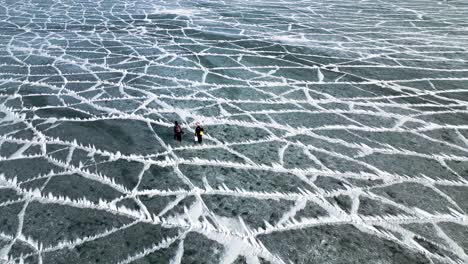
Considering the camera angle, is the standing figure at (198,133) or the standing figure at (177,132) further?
the standing figure at (177,132)

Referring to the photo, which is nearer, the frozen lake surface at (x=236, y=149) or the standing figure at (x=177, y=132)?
the frozen lake surface at (x=236, y=149)

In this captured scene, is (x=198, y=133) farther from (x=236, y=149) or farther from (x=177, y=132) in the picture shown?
(x=236, y=149)

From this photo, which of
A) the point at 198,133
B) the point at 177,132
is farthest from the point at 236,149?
the point at 177,132

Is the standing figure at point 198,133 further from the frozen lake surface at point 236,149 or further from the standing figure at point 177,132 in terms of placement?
the standing figure at point 177,132

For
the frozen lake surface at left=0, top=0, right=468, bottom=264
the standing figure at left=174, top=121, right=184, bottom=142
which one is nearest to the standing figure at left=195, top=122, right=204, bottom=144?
the frozen lake surface at left=0, top=0, right=468, bottom=264

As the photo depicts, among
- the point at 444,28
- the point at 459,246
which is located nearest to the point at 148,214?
the point at 459,246

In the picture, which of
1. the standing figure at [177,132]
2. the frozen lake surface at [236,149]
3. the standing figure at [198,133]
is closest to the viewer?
the frozen lake surface at [236,149]

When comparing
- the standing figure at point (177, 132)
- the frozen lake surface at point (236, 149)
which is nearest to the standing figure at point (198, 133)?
the frozen lake surface at point (236, 149)

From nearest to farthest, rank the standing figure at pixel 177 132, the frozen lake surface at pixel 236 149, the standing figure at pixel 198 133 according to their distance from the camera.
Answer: the frozen lake surface at pixel 236 149 < the standing figure at pixel 198 133 < the standing figure at pixel 177 132

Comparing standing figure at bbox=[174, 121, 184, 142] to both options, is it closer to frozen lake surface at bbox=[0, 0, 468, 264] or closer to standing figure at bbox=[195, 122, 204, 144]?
frozen lake surface at bbox=[0, 0, 468, 264]

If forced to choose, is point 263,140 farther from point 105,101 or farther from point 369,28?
point 369,28
